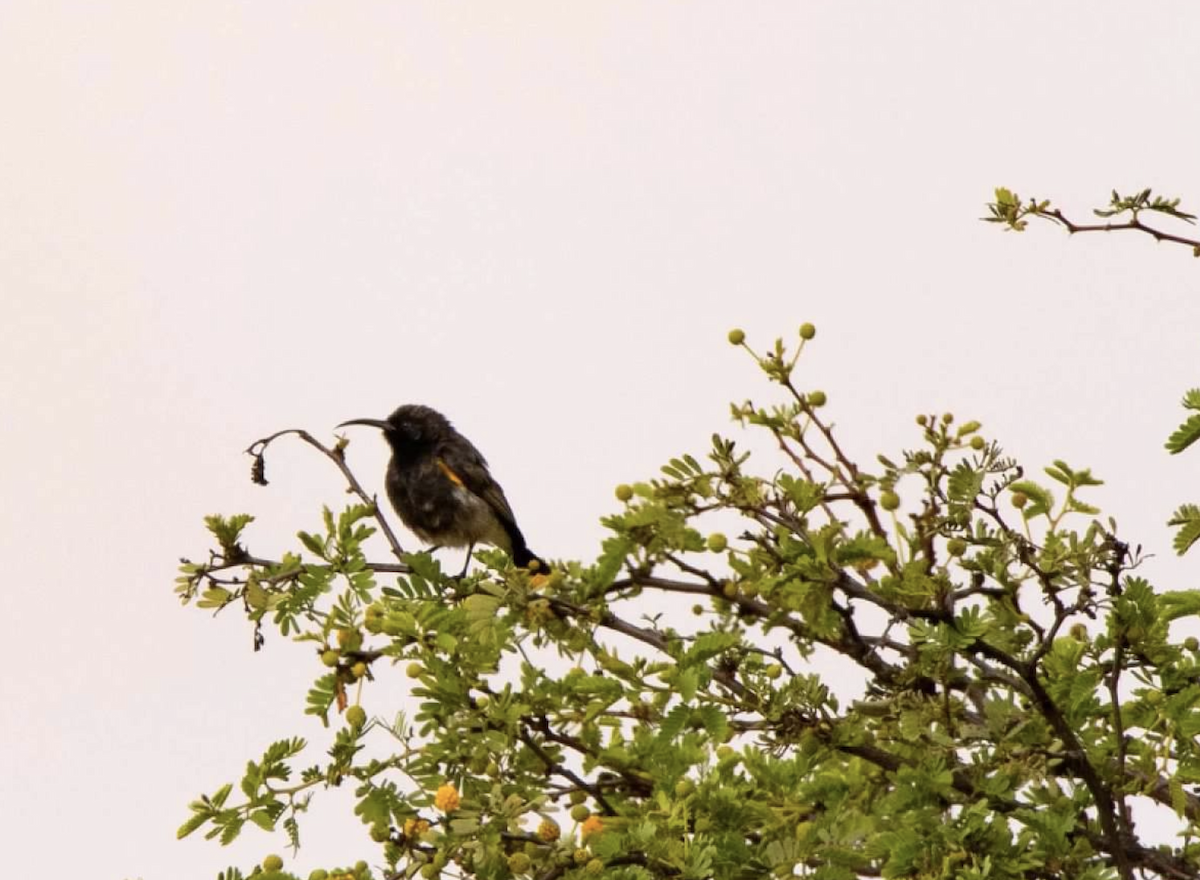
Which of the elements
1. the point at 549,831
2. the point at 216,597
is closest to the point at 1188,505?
the point at 549,831

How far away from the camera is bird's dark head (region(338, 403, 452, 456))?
11.6 m

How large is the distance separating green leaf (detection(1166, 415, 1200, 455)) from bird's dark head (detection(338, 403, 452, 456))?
22.0 feet

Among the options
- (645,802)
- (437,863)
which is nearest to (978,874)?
(645,802)

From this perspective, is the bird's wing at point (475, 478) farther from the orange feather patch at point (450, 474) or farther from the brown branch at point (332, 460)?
the brown branch at point (332, 460)

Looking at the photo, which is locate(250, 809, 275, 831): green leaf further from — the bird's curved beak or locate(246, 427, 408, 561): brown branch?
the bird's curved beak

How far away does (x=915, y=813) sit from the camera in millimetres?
5172

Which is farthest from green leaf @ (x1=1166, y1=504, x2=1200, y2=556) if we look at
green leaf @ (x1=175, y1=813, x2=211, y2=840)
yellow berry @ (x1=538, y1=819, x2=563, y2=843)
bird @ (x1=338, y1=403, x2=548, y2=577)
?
bird @ (x1=338, y1=403, x2=548, y2=577)

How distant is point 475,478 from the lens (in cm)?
1134

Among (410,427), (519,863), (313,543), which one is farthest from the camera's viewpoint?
(410,427)

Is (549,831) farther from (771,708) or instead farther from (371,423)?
(371,423)

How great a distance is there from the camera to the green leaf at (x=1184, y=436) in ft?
17.9

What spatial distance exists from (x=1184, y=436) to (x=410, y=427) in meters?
6.90

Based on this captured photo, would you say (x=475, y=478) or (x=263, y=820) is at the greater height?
(x=475, y=478)

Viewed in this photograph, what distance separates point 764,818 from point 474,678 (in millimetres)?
964
